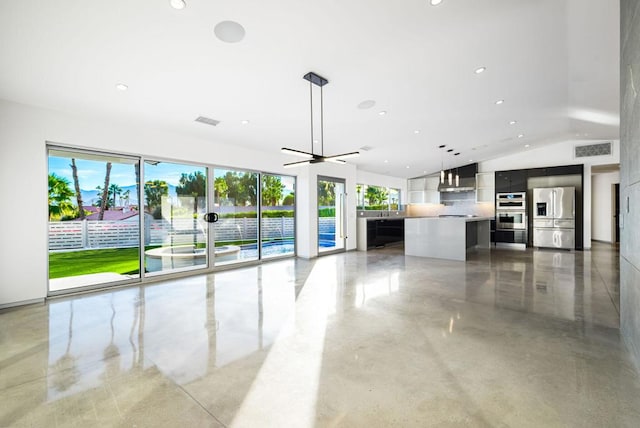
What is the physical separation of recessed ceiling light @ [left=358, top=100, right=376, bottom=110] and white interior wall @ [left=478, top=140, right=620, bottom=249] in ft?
24.6

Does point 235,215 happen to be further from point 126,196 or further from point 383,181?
point 383,181

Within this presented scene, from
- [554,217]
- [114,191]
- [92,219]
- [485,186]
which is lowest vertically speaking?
[554,217]

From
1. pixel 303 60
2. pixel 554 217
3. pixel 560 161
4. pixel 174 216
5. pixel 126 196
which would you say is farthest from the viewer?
pixel 560 161

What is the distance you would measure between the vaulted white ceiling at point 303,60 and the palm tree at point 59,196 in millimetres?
1069

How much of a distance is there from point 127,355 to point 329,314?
196cm

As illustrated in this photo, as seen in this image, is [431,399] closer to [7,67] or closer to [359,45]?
[359,45]

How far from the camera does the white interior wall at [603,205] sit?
959cm

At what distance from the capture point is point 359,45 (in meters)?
3.00

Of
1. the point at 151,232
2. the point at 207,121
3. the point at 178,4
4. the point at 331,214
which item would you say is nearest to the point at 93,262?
the point at 151,232

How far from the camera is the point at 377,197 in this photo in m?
10.6

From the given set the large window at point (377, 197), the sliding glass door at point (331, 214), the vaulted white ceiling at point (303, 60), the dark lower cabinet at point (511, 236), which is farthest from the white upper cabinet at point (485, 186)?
the sliding glass door at point (331, 214)

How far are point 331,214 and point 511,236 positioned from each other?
596cm

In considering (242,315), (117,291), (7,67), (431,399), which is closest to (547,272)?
(431,399)

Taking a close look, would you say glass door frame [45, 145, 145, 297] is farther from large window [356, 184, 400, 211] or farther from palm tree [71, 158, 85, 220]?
large window [356, 184, 400, 211]
